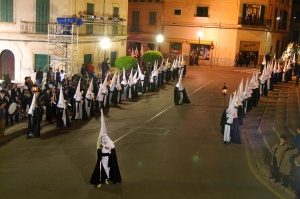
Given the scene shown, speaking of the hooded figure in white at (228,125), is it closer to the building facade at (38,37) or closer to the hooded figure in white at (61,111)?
the hooded figure in white at (61,111)

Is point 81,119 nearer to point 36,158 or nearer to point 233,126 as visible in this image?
point 36,158

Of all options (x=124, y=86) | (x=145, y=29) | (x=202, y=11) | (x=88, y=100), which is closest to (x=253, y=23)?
(x=202, y=11)

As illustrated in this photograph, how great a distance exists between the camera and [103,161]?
10961 millimetres

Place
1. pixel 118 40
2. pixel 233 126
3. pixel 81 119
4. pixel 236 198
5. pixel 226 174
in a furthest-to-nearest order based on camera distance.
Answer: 1. pixel 118 40
2. pixel 81 119
3. pixel 233 126
4. pixel 226 174
5. pixel 236 198

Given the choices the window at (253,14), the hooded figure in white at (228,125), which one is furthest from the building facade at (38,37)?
the window at (253,14)

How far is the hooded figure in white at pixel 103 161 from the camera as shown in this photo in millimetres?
10922

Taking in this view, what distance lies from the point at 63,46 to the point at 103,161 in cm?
1722

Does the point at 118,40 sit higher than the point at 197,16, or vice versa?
the point at 197,16

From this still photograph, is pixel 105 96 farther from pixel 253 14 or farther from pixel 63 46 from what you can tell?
pixel 253 14

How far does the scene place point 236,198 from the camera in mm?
10672

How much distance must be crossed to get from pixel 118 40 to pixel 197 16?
596 inches

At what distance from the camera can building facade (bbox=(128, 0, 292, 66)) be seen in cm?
4575

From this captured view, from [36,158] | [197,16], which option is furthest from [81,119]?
[197,16]

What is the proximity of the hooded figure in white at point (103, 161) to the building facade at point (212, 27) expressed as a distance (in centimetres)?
3533
